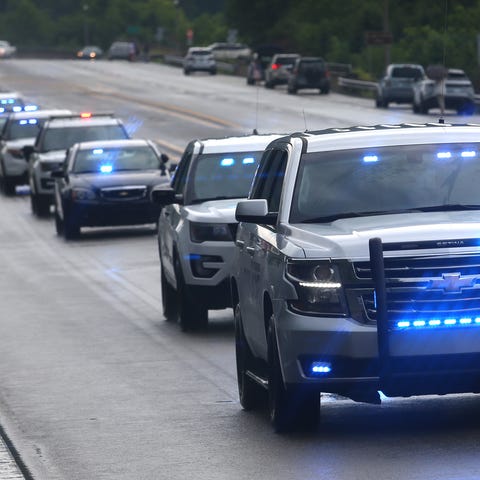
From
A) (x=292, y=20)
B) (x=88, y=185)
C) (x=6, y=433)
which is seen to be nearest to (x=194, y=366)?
(x=6, y=433)

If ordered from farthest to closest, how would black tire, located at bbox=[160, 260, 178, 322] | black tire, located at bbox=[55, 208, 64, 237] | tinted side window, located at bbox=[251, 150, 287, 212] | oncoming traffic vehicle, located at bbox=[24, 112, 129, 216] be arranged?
oncoming traffic vehicle, located at bbox=[24, 112, 129, 216] → black tire, located at bbox=[55, 208, 64, 237] → black tire, located at bbox=[160, 260, 178, 322] → tinted side window, located at bbox=[251, 150, 287, 212]

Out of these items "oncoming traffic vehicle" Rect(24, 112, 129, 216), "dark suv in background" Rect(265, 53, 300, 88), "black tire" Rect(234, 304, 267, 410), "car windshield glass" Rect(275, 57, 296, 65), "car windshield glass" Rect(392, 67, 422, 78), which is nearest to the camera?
"black tire" Rect(234, 304, 267, 410)

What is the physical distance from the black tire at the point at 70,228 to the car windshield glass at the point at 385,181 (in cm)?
1878

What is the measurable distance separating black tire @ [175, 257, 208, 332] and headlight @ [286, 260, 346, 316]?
23.4 ft

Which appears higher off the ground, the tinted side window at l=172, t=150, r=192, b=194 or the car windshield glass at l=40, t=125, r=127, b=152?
the tinted side window at l=172, t=150, r=192, b=194

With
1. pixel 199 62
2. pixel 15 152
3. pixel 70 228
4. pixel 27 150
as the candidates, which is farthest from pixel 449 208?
pixel 199 62

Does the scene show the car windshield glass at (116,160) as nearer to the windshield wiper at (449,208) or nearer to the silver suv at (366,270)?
the silver suv at (366,270)

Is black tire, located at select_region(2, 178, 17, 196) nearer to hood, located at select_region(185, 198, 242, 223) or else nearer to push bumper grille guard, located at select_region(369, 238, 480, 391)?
hood, located at select_region(185, 198, 242, 223)

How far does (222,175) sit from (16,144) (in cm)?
2321

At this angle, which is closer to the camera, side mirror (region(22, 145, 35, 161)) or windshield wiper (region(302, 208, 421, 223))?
windshield wiper (region(302, 208, 421, 223))

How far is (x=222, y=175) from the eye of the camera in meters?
19.0

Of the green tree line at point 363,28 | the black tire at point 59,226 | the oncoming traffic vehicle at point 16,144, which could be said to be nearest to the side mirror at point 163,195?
the black tire at point 59,226

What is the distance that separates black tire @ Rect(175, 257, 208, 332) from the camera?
57.0 ft

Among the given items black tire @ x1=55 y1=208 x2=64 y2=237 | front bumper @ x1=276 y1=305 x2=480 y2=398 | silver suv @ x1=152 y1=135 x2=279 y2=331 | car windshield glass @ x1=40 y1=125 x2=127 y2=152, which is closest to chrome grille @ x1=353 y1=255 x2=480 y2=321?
front bumper @ x1=276 y1=305 x2=480 y2=398
